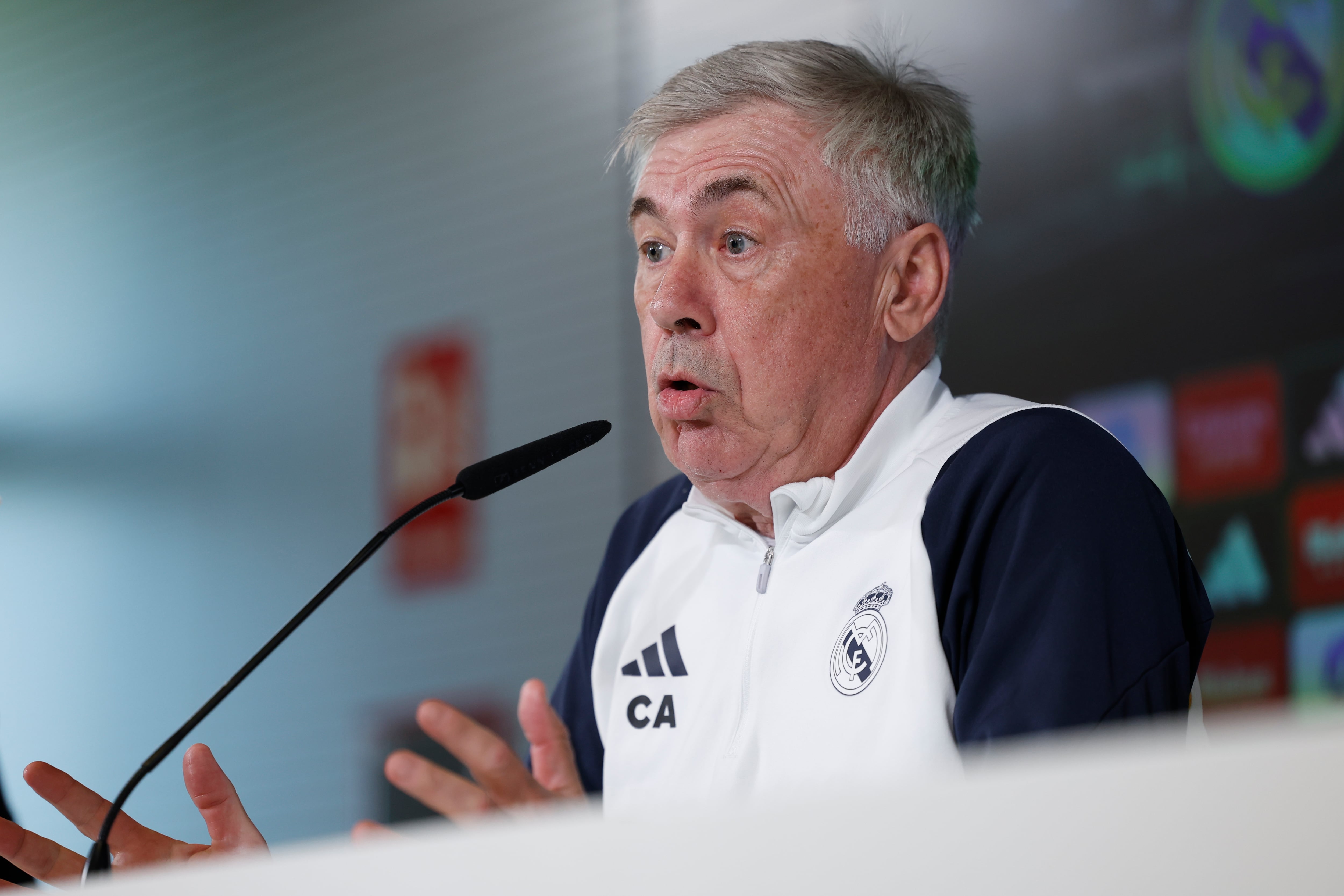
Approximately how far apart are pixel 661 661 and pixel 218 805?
0.49 m

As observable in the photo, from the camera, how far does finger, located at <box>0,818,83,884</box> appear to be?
121cm

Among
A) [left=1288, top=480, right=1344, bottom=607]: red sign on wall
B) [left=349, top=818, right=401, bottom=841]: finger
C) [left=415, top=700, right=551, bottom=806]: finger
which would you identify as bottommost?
[left=1288, top=480, right=1344, bottom=607]: red sign on wall

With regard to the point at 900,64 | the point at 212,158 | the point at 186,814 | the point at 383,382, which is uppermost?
the point at 900,64

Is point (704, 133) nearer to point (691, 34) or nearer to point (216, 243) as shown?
point (691, 34)

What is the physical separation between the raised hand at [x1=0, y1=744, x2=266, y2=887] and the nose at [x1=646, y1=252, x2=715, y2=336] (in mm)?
628

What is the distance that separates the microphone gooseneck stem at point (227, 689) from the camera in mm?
975

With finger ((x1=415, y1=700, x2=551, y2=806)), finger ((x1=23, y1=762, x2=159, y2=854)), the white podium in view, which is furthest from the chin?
the white podium

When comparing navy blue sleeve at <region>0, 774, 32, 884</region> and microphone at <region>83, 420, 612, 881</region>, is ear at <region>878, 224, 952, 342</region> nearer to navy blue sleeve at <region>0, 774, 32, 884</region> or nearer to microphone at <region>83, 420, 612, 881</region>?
microphone at <region>83, 420, 612, 881</region>

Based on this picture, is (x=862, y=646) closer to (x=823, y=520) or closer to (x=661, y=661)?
(x=823, y=520)

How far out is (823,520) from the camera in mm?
1325

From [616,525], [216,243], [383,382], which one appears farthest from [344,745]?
[616,525]

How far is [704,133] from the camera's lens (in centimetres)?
144

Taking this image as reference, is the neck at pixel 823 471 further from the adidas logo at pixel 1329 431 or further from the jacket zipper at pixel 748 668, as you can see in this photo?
the adidas logo at pixel 1329 431

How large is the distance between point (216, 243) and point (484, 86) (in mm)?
1284
